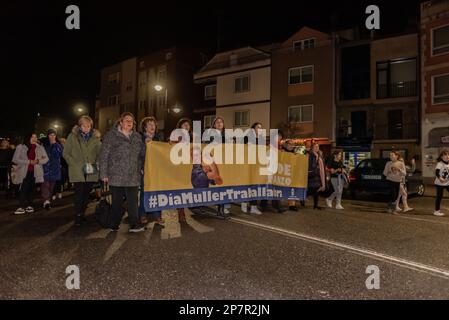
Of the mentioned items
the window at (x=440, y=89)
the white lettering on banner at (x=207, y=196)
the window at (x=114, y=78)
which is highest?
the window at (x=114, y=78)

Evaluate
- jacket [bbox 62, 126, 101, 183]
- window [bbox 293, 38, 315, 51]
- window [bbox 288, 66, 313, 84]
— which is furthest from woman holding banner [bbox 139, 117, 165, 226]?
window [bbox 293, 38, 315, 51]

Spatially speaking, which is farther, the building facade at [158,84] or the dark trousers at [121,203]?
the building facade at [158,84]

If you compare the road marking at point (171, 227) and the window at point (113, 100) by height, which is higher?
the window at point (113, 100)

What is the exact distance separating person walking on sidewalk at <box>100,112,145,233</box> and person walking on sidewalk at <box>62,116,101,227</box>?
2.98ft

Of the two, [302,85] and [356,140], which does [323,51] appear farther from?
[356,140]

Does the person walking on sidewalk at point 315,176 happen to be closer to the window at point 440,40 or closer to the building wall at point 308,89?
the building wall at point 308,89

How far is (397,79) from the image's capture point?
2911 cm

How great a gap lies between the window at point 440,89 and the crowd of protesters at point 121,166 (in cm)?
1941

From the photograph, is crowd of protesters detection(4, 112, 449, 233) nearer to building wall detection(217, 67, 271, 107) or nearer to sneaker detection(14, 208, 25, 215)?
sneaker detection(14, 208, 25, 215)

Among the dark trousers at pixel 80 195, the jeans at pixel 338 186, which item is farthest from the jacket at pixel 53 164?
the jeans at pixel 338 186

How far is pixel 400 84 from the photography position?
95.2 ft

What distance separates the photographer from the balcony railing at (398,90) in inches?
1132

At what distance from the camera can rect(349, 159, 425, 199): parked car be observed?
13188 mm

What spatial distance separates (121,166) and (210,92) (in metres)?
32.4
